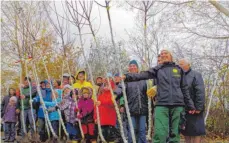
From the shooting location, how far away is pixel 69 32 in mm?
9016

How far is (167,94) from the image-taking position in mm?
5016

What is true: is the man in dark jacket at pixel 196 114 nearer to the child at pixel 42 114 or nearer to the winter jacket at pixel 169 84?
the winter jacket at pixel 169 84

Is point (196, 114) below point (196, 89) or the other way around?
below

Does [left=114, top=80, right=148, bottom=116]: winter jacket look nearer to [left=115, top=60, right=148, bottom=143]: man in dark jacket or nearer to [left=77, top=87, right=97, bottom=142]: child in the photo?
[left=115, top=60, right=148, bottom=143]: man in dark jacket

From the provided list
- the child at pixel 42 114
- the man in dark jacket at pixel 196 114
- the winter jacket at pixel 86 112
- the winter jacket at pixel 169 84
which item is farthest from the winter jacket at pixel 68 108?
the winter jacket at pixel 169 84

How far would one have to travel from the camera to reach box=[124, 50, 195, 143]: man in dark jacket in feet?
16.4

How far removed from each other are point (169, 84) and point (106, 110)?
2625 millimetres

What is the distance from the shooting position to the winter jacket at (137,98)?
622 centimetres

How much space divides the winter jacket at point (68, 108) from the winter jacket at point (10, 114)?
2.86 meters

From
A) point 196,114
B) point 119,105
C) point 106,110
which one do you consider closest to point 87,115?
point 106,110

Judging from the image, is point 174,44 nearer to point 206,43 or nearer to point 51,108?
point 206,43

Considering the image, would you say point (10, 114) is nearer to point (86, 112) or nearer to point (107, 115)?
point (86, 112)

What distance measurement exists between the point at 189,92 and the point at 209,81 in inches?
243

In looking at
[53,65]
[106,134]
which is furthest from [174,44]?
[106,134]
